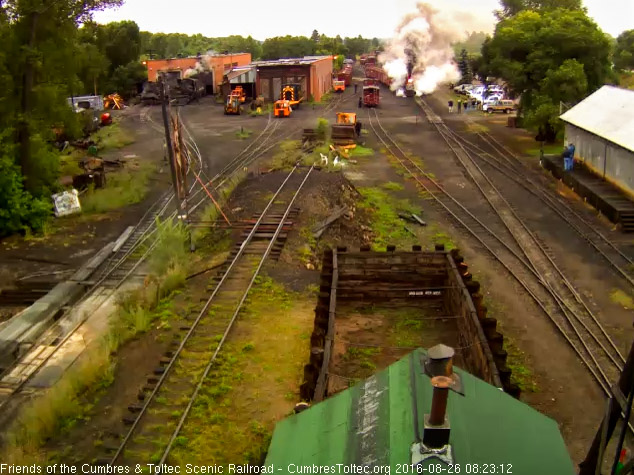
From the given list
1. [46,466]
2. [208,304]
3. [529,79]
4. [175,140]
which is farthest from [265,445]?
[529,79]

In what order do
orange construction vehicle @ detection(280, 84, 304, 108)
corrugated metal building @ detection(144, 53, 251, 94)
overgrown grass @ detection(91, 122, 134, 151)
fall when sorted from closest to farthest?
overgrown grass @ detection(91, 122, 134, 151) < orange construction vehicle @ detection(280, 84, 304, 108) < corrugated metal building @ detection(144, 53, 251, 94)

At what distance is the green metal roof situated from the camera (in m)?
4.29

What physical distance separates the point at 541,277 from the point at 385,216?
22.9 ft

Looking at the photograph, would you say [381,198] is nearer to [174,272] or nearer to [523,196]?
[523,196]

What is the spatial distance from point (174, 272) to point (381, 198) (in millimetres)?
10940

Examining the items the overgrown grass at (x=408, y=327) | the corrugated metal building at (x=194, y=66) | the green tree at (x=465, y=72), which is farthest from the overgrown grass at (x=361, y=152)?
the green tree at (x=465, y=72)

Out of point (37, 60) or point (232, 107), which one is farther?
point (232, 107)

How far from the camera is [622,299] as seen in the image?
48.5ft

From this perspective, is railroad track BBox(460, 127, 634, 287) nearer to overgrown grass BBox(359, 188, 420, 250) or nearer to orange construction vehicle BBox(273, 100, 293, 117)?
overgrown grass BBox(359, 188, 420, 250)

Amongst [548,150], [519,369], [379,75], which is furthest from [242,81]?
[519,369]

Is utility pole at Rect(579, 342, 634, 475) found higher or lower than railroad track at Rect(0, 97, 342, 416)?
higher

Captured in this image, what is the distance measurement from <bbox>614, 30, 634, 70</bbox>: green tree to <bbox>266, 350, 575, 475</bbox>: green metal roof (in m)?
73.5

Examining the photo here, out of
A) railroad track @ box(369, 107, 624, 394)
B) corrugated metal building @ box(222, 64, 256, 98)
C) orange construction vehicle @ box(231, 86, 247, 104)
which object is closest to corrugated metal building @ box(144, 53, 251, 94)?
corrugated metal building @ box(222, 64, 256, 98)

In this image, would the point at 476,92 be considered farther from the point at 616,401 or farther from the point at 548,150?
the point at 616,401
